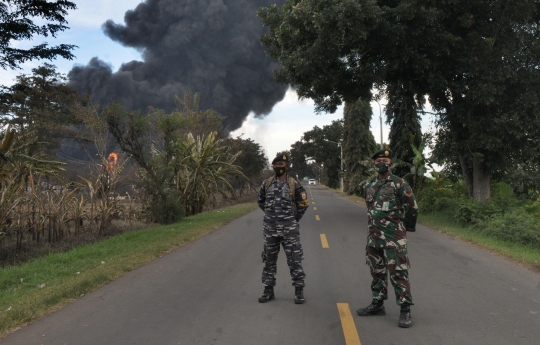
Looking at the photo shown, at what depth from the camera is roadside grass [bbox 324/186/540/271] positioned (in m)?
8.66

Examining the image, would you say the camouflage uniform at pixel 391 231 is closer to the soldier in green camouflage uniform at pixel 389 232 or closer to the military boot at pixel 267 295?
the soldier in green camouflage uniform at pixel 389 232

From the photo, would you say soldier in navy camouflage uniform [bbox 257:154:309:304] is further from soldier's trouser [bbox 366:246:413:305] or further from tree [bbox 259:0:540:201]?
tree [bbox 259:0:540:201]

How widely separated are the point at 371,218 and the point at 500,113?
37.0 ft

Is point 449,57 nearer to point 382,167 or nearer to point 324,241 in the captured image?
point 324,241

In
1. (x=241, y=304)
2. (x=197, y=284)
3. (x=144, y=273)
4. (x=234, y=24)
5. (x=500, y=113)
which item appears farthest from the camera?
(x=234, y=24)

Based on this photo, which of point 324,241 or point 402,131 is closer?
point 324,241

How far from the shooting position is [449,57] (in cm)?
1431

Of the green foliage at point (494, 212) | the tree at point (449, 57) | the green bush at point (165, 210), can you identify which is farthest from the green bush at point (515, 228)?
the green bush at point (165, 210)

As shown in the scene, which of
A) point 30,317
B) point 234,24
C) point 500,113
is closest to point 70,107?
point 500,113

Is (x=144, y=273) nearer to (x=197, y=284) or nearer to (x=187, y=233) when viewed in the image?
(x=197, y=284)

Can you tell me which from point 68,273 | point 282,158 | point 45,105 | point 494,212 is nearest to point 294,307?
point 282,158

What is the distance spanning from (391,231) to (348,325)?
1.07 meters

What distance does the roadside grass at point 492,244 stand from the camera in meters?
8.66

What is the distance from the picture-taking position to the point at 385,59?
14.7 metres
